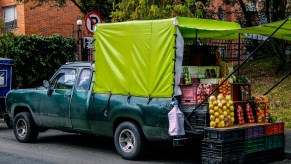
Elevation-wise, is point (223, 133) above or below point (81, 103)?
below

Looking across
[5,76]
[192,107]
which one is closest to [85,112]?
[192,107]

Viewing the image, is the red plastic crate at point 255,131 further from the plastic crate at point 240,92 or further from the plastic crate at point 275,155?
the plastic crate at point 240,92

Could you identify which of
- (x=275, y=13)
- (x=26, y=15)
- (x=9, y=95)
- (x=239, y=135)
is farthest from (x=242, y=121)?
(x=26, y=15)

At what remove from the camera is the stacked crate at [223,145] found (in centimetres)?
809

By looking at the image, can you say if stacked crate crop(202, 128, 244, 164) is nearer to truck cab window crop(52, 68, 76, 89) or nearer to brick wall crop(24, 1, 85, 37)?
truck cab window crop(52, 68, 76, 89)

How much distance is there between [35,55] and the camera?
791 inches

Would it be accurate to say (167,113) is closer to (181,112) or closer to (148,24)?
(181,112)

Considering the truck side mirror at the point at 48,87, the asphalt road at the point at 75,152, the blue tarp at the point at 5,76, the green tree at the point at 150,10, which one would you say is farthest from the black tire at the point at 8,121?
the green tree at the point at 150,10

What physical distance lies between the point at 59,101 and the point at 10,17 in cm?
1944

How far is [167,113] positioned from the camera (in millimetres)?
8617

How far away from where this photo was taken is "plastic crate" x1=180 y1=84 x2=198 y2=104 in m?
8.84

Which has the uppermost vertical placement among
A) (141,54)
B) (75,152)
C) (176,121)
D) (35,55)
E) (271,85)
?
(35,55)

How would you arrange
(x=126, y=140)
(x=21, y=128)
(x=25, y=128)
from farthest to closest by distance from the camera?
(x=21, y=128), (x=25, y=128), (x=126, y=140)

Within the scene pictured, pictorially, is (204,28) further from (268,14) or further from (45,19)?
(45,19)
